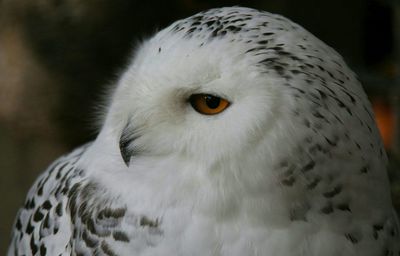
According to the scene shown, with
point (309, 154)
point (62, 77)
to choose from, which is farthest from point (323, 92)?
point (62, 77)

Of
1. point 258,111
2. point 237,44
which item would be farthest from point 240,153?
point 237,44

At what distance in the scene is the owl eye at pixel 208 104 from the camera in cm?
165

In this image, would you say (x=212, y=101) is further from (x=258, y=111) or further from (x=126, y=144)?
(x=126, y=144)

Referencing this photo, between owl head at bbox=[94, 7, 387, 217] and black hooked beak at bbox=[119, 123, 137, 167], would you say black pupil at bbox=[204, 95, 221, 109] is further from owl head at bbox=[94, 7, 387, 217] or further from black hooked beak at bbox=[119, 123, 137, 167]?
black hooked beak at bbox=[119, 123, 137, 167]

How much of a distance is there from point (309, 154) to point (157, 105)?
375 mm

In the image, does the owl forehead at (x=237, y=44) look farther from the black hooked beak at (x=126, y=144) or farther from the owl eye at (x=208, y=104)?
the black hooked beak at (x=126, y=144)

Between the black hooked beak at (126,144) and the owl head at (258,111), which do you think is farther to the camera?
the black hooked beak at (126,144)

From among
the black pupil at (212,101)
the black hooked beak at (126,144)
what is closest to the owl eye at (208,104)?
the black pupil at (212,101)

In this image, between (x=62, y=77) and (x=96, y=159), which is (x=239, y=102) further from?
(x=62, y=77)

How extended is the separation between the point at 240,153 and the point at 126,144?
314mm

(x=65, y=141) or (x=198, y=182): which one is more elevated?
(x=198, y=182)

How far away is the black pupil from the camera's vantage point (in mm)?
1653

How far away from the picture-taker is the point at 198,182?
174cm

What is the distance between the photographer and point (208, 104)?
166 centimetres
